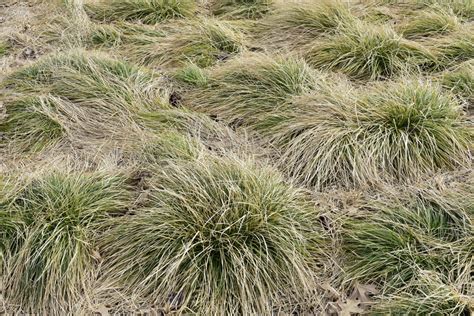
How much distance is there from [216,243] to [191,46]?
2750 mm

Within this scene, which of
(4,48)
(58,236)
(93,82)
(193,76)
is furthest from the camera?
(4,48)

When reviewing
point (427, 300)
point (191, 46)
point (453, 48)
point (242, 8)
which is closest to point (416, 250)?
point (427, 300)

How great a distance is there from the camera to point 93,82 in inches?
181

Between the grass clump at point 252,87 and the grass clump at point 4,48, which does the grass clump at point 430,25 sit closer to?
the grass clump at point 252,87

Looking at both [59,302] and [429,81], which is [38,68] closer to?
[59,302]

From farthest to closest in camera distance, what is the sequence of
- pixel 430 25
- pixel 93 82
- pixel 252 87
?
pixel 430 25
pixel 93 82
pixel 252 87

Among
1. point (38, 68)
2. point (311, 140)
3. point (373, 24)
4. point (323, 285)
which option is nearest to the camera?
point (323, 285)

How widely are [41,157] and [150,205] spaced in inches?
43.2

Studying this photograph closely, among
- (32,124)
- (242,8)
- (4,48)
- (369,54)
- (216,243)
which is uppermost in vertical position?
(369,54)

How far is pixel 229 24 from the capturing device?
5.56 m

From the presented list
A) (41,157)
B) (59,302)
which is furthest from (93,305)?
(41,157)

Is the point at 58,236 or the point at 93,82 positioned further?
the point at 93,82

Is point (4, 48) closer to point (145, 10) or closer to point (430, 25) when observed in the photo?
point (145, 10)

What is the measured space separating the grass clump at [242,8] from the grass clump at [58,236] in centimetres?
299
